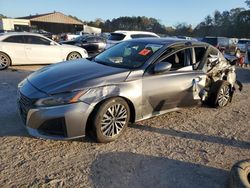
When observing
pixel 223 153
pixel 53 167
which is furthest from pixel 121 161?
pixel 223 153

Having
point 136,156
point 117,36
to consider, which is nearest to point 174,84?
point 136,156

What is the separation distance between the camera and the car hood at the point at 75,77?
394cm

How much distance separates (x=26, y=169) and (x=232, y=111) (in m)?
4.58

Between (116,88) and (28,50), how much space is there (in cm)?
769

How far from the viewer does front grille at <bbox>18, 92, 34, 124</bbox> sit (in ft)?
12.7

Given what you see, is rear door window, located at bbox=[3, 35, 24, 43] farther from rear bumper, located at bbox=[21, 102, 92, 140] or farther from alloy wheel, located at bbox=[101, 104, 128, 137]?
alloy wheel, located at bbox=[101, 104, 128, 137]

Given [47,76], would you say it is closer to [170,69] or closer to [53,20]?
[170,69]

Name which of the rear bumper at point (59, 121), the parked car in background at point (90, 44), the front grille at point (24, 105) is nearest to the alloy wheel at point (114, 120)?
the rear bumper at point (59, 121)

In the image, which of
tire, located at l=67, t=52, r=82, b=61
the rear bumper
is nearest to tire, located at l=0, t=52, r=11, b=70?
tire, located at l=67, t=52, r=82, b=61

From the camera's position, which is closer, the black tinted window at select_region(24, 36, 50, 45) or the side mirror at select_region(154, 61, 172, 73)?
the side mirror at select_region(154, 61, 172, 73)

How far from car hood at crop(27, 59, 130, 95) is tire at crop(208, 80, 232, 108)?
249 cm

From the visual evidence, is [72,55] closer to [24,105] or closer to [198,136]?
[24,105]

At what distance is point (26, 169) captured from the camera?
11.2 ft

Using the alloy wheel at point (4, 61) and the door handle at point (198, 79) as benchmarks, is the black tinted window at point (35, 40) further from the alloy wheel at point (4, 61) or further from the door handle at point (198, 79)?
the door handle at point (198, 79)
